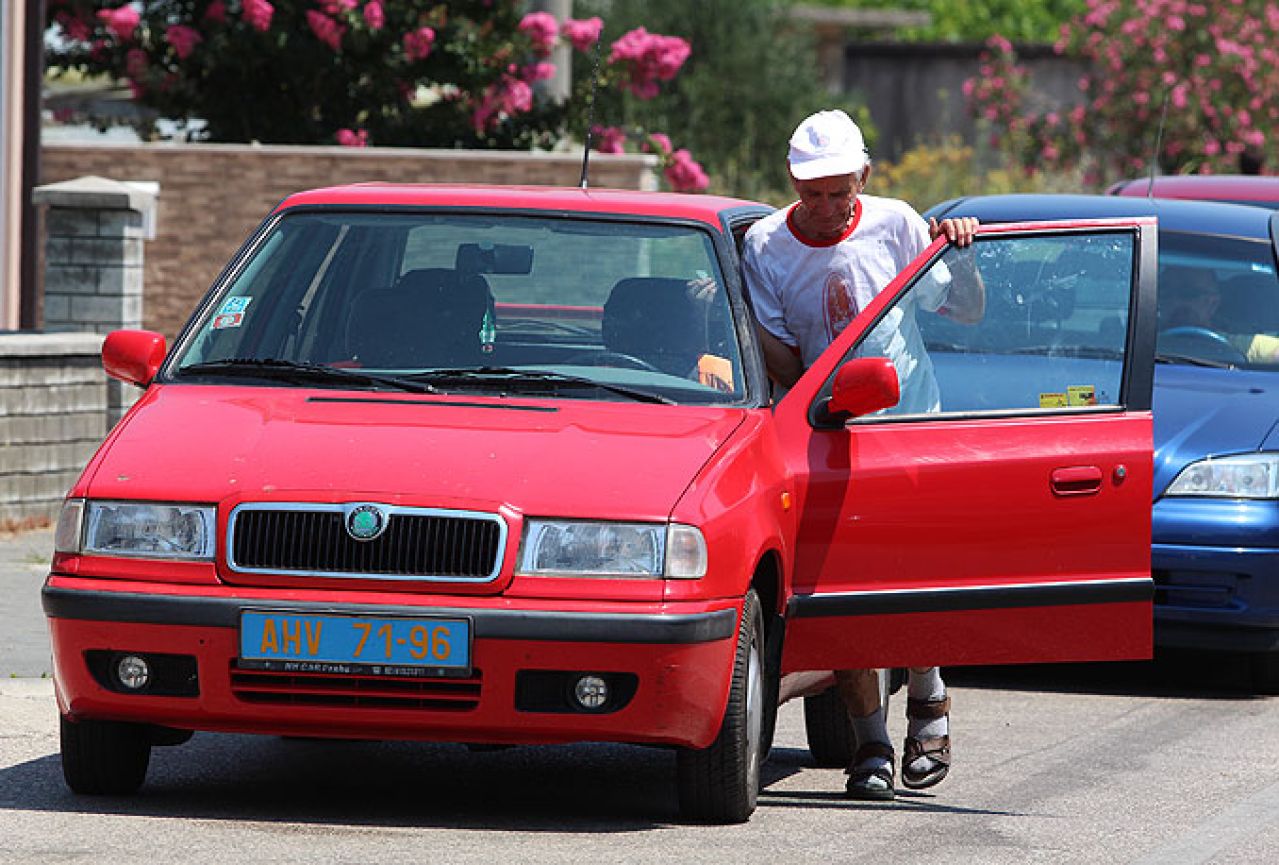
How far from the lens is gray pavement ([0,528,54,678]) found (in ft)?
30.7

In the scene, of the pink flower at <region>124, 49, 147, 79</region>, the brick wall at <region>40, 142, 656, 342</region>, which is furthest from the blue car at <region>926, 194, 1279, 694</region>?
the pink flower at <region>124, 49, 147, 79</region>

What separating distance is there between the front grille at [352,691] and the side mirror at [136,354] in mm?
1339

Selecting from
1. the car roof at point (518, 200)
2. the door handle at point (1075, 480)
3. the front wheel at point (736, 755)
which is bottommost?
the front wheel at point (736, 755)

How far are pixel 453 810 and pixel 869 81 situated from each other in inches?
1326

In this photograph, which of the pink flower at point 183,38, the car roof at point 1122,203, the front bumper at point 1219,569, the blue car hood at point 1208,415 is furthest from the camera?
the pink flower at point 183,38

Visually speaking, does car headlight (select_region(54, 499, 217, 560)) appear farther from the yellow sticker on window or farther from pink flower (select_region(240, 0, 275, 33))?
pink flower (select_region(240, 0, 275, 33))

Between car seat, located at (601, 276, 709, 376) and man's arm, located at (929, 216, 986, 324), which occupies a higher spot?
man's arm, located at (929, 216, 986, 324)

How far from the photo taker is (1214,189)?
1295cm

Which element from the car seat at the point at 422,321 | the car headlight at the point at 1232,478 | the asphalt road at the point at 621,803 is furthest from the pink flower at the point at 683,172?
the car seat at the point at 422,321

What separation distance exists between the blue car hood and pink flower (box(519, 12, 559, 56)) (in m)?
9.47

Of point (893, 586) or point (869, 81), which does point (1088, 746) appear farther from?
point (869, 81)

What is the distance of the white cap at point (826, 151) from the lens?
764 cm

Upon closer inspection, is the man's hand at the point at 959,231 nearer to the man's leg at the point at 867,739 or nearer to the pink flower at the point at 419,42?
the man's leg at the point at 867,739

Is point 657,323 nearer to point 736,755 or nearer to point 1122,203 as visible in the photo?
point 736,755
